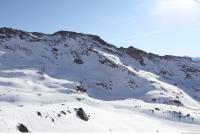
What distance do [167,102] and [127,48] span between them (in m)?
51.7

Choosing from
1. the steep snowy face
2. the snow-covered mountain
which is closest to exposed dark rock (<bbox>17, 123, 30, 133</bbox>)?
the snow-covered mountain

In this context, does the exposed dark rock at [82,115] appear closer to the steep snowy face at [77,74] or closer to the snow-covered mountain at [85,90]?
the snow-covered mountain at [85,90]

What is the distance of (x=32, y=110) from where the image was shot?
88.0 feet

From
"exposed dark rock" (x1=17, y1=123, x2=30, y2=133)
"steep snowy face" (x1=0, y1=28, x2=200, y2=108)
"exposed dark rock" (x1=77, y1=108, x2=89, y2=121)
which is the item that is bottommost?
"exposed dark rock" (x1=17, y1=123, x2=30, y2=133)

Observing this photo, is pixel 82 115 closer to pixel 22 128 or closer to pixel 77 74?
pixel 22 128

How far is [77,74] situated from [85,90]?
30.2 ft

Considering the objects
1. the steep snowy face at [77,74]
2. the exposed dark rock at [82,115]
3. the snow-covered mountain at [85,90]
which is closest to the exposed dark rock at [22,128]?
the snow-covered mountain at [85,90]

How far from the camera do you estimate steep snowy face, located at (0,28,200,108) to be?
5691cm

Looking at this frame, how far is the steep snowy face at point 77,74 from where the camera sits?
5691 centimetres

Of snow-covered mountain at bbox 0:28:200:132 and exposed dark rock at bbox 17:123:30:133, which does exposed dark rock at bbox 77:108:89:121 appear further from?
exposed dark rock at bbox 17:123:30:133

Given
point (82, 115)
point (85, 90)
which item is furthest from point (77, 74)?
point (82, 115)

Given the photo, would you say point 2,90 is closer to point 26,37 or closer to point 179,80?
point 26,37

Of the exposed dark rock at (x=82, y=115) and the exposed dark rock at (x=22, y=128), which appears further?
the exposed dark rock at (x=82, y=115)

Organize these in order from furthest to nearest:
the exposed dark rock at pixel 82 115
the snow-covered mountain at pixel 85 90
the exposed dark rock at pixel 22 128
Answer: the exposed dark rock at pixel 82 115 < the snow-covered mountain at pixel 85 90 < the exposed dark rock at pixel 22 128
